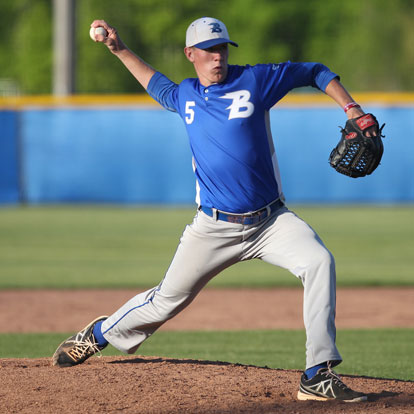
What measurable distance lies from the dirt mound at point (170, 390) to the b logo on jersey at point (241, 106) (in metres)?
1.26

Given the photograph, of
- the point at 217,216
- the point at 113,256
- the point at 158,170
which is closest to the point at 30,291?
the point at 113,256

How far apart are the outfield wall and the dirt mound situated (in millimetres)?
13207

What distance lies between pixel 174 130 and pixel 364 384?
44.3 feet

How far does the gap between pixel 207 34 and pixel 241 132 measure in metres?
0.51

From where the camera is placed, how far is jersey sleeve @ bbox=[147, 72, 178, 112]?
4305mm

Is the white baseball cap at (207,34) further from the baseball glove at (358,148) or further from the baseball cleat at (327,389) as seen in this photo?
the baseball cleat at (327,389)

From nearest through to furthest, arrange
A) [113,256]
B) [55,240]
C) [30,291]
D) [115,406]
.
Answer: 1. [115,406]
2. [30,291]
3. [113,256]
4. [55,240]

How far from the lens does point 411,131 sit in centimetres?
1711

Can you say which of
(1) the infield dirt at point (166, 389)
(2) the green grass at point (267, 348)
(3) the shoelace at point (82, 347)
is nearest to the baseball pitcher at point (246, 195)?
(1) the infield dirt at point (166, 389)

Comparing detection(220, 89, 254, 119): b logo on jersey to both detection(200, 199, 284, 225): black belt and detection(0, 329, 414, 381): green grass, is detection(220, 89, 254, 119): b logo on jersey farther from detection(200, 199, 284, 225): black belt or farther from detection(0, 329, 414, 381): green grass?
detection(0, 329, 414, 381): green grass

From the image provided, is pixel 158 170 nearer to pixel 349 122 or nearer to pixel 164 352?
pixel 164 352

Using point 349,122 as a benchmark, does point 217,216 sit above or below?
below

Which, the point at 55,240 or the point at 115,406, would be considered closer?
the point at 115,406

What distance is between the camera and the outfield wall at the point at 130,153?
17.4 meters
